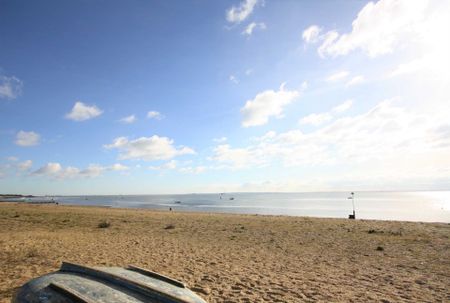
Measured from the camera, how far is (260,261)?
10797mm

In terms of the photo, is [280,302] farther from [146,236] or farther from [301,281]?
[146,236]

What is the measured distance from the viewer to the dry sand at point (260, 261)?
7.49m

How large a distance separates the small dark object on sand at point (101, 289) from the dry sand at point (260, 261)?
3307 millimetres

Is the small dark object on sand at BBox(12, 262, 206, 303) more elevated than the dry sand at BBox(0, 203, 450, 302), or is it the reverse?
the small dark object on sand at BBox(12, 262, 206, 303)

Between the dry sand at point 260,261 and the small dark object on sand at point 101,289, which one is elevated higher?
the small dark object on sand at point 101,289

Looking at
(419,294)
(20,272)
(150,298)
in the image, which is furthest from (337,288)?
(20,272)

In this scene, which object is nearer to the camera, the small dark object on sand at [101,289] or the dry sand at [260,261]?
the small dark object on sand at [101,289]

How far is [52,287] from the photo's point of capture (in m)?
3.44

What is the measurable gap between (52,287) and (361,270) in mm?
9312

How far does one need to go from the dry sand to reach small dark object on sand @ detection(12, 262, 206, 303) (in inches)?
130

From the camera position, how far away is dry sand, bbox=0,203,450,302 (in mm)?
7492

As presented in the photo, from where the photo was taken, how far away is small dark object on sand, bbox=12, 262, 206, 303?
3275 mm

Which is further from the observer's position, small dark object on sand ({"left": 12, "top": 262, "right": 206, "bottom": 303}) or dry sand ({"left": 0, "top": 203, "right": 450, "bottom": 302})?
dry sand ({"left": 0, "top": 203, "right": 450, "bottom": 302})

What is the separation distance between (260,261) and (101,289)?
8091mm
